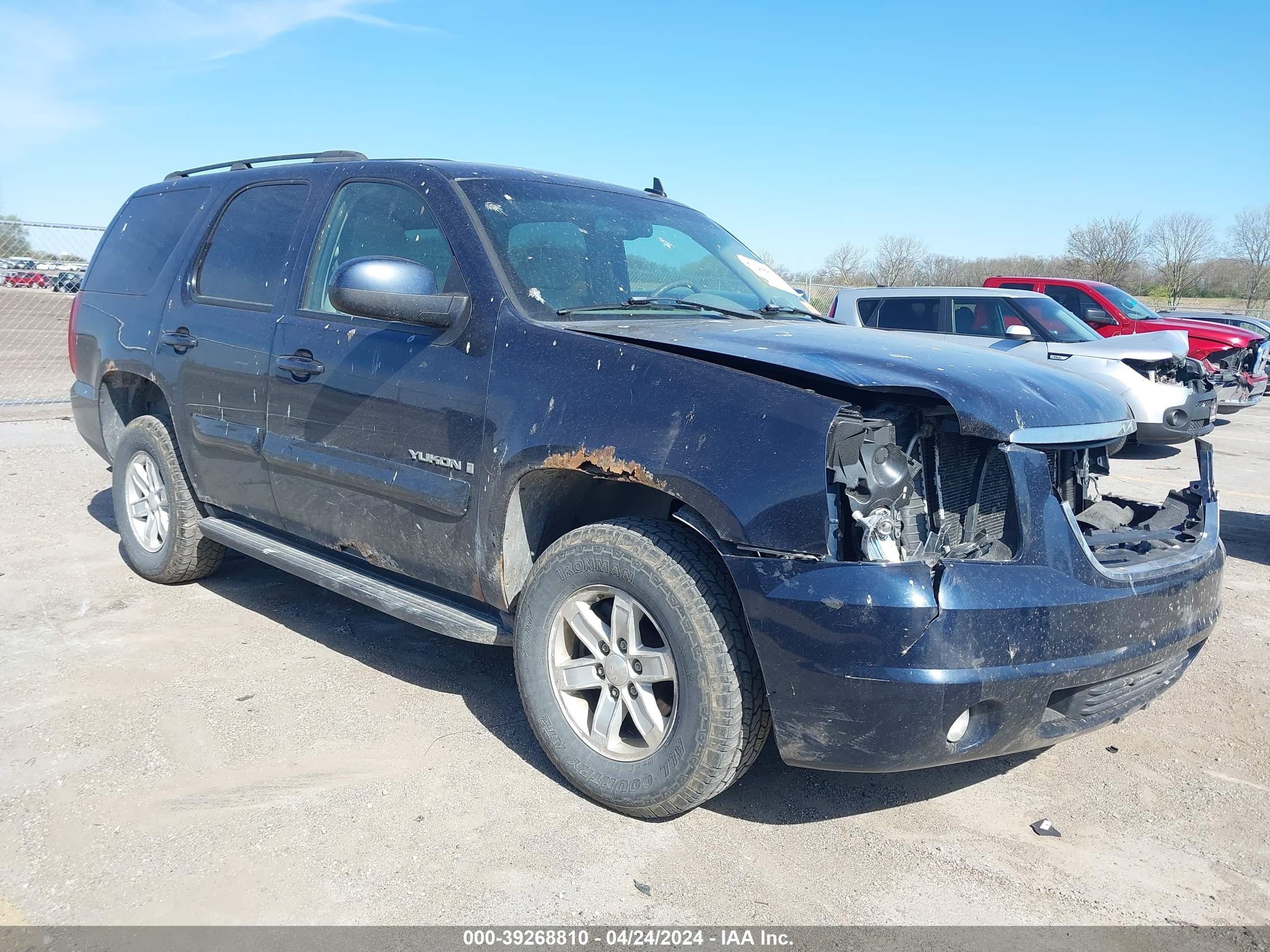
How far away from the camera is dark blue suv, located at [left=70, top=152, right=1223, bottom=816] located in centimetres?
250

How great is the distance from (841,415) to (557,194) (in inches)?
71.6

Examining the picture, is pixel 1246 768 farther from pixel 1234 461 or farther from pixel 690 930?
pixel 1234 461

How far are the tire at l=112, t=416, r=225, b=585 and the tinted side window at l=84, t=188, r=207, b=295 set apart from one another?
740mm

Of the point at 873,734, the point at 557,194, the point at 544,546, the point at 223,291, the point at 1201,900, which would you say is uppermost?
the point at 557,194

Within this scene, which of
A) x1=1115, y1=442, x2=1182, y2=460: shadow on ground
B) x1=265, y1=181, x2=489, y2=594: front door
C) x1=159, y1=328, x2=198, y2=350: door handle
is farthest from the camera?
x1=1115, y1=442, x2=1182, y2=460: shadow on ground

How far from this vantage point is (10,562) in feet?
17.9

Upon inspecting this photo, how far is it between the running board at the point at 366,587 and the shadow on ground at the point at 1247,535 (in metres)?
4.97

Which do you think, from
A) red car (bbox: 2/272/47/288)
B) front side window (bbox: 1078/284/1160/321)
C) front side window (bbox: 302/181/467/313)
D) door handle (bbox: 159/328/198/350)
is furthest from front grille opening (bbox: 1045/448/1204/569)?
red car (bbox: 2/272/47/288)

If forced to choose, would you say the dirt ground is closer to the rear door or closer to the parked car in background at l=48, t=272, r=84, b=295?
the rear door

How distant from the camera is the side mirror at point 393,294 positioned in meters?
3.17

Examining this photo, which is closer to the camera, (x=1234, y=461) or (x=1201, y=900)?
(x=1201, y=900)

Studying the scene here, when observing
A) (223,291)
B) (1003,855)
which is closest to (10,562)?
(223,291)

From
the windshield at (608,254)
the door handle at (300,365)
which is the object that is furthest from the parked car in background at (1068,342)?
the door handle at (300,365)

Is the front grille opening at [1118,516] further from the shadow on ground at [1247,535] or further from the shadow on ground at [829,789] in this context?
the shadow on ground at [1247,535]
